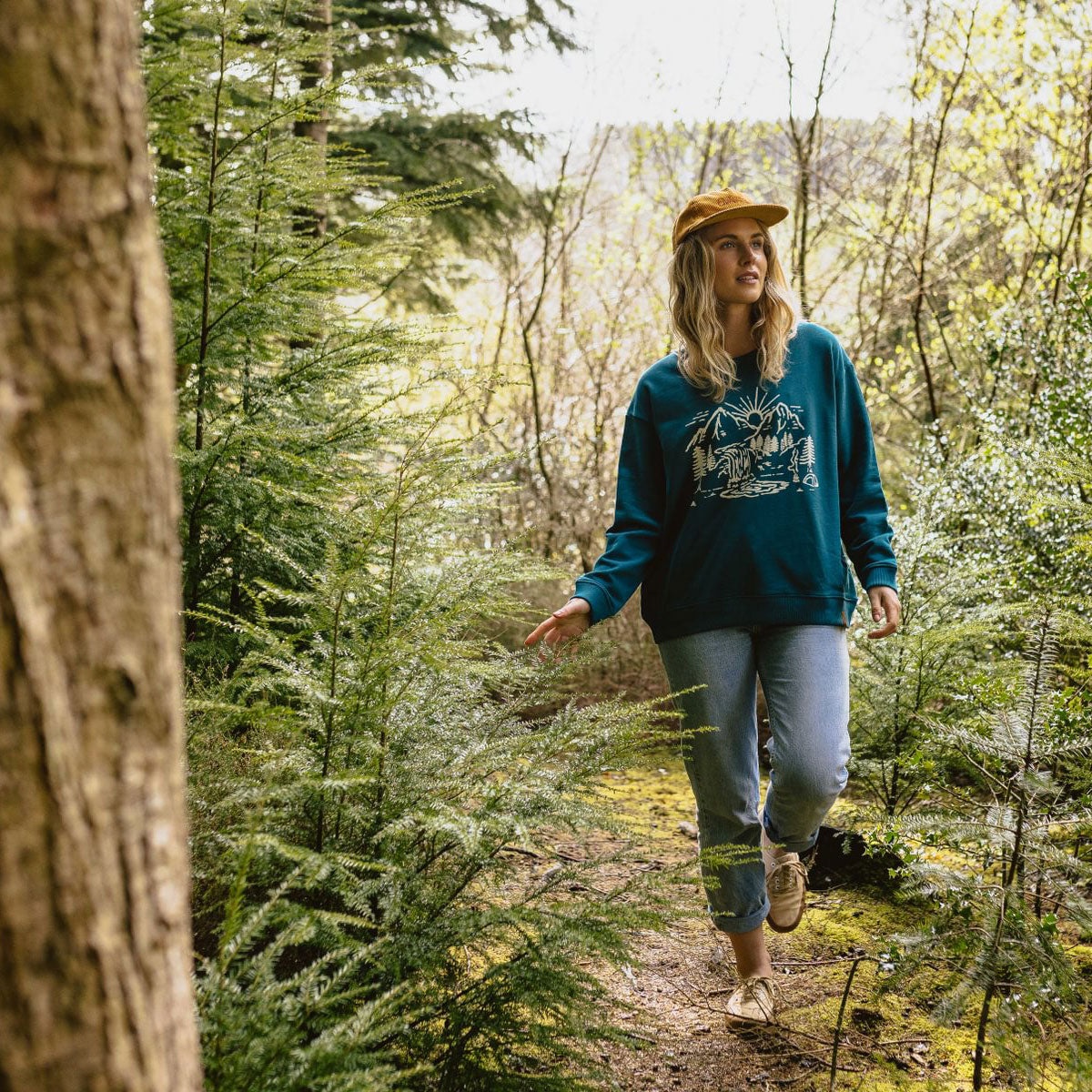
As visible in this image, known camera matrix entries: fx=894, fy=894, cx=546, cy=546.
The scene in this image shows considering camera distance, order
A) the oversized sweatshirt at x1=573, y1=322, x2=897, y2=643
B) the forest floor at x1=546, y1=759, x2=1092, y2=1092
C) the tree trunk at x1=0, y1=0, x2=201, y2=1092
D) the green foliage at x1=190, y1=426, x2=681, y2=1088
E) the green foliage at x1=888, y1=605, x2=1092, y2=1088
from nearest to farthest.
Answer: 1. the tree trunk at x1=0, y1=0, x2=201, y2=1092
2. the green foliage at x1=190, y1=426, x2=681, y2=1088
3. the green foliage at x1=888, y1=605, x2=1092, y2=1088
4. the forest floor at x1=546, y1=759, x2=1092, y2=1092
5. the oversized sweatshirt at x1=573, y1=322, x2=897, y2=643

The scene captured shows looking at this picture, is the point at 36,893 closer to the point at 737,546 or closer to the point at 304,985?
the point at 304,985

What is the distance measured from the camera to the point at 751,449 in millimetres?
2762

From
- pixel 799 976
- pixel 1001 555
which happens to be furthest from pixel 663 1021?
pixel 1001 555

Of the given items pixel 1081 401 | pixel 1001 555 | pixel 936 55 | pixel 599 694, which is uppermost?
pixel 936 55

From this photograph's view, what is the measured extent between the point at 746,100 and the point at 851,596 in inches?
278

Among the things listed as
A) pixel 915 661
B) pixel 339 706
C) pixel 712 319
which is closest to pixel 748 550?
pixel 712 319

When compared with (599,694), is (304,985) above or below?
above

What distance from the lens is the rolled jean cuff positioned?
2.71 m

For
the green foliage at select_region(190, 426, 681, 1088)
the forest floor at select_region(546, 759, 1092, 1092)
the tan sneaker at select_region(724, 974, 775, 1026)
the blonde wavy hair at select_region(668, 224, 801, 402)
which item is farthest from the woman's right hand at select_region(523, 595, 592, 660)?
the tan sneaker at select_region(724, 974, 775, 1026)

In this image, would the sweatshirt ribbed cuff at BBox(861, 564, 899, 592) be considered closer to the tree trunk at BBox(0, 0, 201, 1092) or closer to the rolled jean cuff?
the rolled jean cuff

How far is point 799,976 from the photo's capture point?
3.04 meters

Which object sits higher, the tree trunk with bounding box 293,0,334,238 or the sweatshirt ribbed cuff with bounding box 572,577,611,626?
the tree trunk with bounding box 293,0,334,238

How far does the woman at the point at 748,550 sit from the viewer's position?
8.71 ft

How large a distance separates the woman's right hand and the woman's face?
1.14 m
